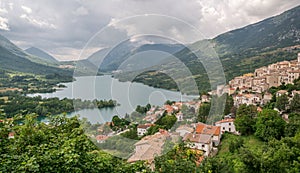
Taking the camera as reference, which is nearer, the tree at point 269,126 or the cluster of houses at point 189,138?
the cluster of houses at point 189,138

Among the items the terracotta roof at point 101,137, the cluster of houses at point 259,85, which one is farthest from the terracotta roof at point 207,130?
the cluster of houses at point 259,85

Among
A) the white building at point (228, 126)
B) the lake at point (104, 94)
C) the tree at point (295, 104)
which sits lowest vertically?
the white building at point (228, 126)

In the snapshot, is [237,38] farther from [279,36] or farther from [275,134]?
[275,134]

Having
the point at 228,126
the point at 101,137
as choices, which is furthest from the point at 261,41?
the point at 101,137

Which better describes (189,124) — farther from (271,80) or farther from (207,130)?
(271,80)

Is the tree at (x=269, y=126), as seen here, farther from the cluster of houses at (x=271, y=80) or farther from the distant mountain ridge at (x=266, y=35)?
the distant mountain ridge at (x=266, y=35)

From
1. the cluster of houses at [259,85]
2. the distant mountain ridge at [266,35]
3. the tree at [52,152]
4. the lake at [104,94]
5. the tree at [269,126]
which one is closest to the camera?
the tree at [52,152]

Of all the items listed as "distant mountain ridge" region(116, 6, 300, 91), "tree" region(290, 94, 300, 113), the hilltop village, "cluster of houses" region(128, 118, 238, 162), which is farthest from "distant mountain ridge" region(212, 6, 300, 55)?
"cluster of houses" region(128, 118, 238, 162)

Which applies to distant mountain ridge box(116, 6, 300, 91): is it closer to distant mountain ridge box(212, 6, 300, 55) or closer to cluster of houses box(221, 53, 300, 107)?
distant mountain ridge box(212, 6, 300, 55)
